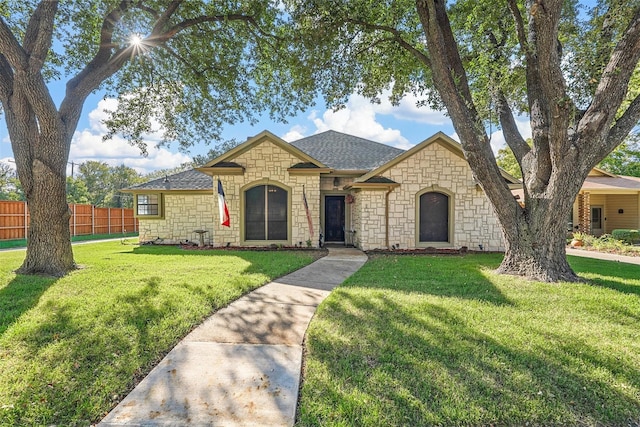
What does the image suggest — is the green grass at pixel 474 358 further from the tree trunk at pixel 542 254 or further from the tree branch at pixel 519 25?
the tree branch at pixel 519 25

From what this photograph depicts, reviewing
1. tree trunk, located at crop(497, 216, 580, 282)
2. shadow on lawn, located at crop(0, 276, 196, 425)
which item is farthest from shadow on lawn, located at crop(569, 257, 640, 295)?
shadow on lawn, located at crop(0, 276, 196, 425)

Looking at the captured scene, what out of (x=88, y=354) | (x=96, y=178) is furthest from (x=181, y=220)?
(x=96, y=178)

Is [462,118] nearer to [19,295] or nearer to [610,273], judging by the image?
[610,273]

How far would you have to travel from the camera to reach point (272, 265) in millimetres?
7961

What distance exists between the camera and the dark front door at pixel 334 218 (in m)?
13.2

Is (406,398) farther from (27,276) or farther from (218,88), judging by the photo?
(218,88)

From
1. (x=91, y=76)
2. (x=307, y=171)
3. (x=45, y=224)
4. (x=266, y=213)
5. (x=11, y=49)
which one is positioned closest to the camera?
(x=11, y=49)

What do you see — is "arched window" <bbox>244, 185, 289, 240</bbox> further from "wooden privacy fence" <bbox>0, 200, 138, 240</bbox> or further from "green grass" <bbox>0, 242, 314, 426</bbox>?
"wooden privacy fence" <bbox>0, 200, 138, 240</bbox>

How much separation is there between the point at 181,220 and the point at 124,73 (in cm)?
629

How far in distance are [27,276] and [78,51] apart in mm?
7241

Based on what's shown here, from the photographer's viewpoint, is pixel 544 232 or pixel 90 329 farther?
pixel 544 232

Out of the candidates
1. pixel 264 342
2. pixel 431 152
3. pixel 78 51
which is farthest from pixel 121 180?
pixel 264 342

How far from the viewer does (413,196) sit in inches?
444

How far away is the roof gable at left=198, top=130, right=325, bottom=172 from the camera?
11445 mm
